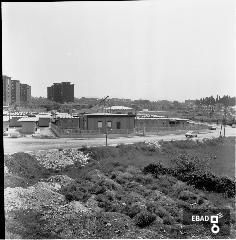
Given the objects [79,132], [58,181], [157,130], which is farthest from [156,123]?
[58,181]

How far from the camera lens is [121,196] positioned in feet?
20.4

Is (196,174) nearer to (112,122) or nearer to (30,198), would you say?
(30,198)

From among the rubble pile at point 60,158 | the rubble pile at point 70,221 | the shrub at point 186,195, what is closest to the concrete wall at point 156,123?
the rubble pile at point 60,158

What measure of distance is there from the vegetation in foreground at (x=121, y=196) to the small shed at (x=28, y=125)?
2845mm

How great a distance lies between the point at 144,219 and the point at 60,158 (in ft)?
15.3

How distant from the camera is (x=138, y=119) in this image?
15164 mm

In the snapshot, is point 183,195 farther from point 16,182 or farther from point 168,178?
point 16,182

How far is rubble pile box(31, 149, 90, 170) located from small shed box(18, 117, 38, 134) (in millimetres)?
2425

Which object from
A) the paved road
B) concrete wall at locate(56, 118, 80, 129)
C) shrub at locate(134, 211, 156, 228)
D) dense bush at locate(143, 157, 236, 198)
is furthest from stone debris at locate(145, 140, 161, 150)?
shrub at locate(134, 211, 156, 228)

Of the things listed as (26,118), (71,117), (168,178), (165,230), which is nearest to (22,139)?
(26,118)

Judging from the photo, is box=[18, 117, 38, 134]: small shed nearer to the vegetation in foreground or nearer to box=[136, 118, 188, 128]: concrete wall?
the vegetation in foreground

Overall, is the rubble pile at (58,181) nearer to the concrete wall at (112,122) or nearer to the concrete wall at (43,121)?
the concrete wall at (112,122)

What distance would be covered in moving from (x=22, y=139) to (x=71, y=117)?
287 centimetres

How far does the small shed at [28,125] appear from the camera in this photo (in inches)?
450
